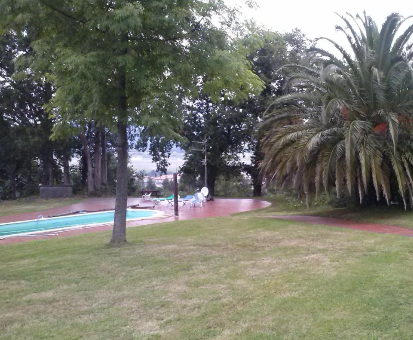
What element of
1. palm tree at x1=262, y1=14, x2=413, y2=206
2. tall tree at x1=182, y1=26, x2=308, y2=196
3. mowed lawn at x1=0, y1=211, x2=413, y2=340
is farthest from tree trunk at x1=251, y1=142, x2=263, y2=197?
mowed lawn at x1=0, y1=211, x2=413, y2=340

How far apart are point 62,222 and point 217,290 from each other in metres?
15.1

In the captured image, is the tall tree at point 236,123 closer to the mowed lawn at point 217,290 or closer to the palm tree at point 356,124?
the palm tree at point 356,124

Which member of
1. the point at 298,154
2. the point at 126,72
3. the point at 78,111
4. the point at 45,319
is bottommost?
the point at 45,319

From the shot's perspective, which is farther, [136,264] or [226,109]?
[226,109]

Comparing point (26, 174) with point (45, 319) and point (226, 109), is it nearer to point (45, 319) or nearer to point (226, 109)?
point (226, 109)

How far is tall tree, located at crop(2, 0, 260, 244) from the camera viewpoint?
7918 millimetres

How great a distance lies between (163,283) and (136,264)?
5.01 ft

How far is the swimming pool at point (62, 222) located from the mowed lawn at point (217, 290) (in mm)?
7334

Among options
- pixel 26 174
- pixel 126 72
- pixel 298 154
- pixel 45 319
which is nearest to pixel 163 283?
pixel 45 319

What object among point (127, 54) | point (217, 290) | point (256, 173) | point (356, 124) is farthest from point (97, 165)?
point (217, 290)

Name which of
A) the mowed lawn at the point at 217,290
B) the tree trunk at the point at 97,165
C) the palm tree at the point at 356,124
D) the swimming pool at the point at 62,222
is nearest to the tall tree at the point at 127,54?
the mowed lawn at the point at 217,290

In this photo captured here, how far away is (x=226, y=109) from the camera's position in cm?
3014

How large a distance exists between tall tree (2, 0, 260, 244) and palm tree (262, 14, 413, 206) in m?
4.46

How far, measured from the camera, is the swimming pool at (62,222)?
1655 centimetres
